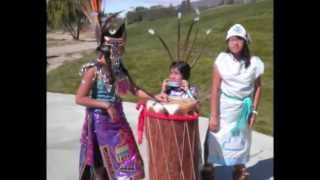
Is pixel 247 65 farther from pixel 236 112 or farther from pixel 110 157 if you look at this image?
pixel 110 157

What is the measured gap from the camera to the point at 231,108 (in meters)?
5.22

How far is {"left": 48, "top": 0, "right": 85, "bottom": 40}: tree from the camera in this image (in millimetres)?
5566

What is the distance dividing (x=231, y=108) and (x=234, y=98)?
0.08m

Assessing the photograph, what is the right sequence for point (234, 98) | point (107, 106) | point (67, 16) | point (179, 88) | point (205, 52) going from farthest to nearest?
point (205, 52) → point (67, 16) → point (234, 98) → point (179, 88) → point (107, 106)

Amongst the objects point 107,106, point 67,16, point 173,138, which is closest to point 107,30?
point 107,106

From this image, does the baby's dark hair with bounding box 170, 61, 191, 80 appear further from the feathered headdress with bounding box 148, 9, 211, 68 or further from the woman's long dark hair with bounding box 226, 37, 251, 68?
the woman's long dark hair with bounding box 226, 37, 251, 68

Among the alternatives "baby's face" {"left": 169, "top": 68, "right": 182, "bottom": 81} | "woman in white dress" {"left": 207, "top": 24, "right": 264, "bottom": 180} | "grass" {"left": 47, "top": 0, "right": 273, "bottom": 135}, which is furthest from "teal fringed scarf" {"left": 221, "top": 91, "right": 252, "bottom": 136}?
"grass" {"left": 47, "top": 0, "right": 273, "bottom": 135}

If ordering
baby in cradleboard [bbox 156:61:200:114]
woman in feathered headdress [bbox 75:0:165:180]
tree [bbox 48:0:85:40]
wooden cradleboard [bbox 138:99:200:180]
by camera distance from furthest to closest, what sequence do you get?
1. tree [bbox 48:0:85:40]
2. baby in cradleboard [bbox 156:61:200:114]
3. wooden cradleboard [bbox 138:99:200:180]
4. woman in feathered headdress [bbox 75:0:165:180]

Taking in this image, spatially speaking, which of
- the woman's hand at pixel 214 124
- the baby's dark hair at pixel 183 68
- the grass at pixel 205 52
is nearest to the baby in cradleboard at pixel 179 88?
the baby's dark hair at pixel 183 68

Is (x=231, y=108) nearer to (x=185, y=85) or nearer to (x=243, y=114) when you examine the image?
(x=243, y=114)

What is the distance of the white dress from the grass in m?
0.65

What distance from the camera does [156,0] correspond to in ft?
19.1
